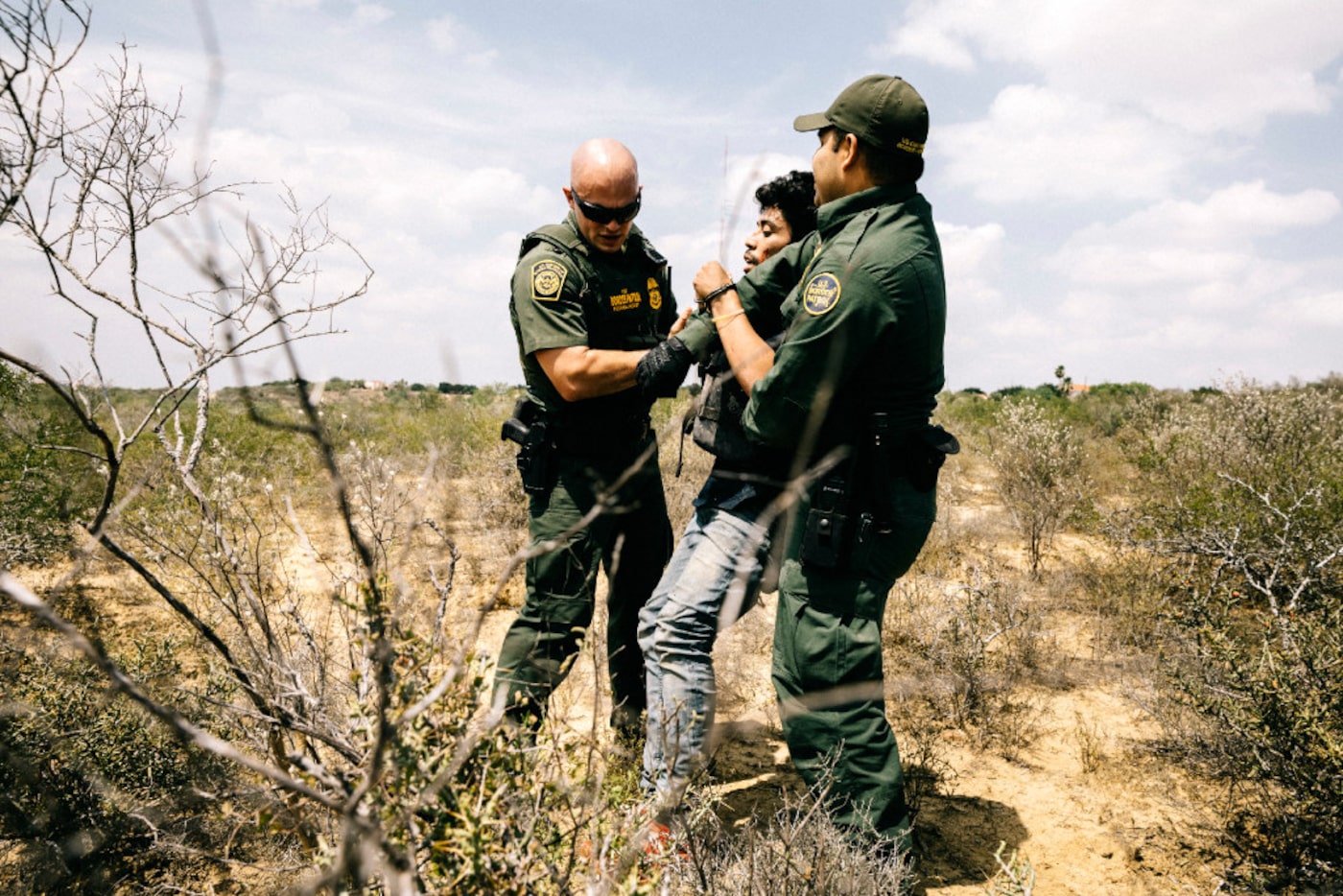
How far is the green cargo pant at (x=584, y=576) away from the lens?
9.33 ft

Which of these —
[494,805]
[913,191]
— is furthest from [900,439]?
[494,805]

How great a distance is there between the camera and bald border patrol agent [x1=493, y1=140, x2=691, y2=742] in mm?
2795

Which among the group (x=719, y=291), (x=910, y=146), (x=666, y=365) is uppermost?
(x=910, y=146)

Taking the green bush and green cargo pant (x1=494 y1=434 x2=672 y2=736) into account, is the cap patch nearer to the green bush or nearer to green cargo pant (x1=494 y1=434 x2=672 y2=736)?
green cargo pant (x1=494 y1=434 x2=672 y2=736)

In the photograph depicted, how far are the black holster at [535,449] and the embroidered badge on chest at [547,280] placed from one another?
0.47 meters

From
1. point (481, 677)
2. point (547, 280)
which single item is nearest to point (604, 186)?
point (547, 280)

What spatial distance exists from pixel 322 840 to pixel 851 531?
152 cm

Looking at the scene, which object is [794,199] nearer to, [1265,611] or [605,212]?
[605,212]

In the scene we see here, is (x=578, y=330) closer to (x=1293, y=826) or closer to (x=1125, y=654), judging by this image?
(x=1293, y=826)

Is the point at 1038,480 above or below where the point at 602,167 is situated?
below

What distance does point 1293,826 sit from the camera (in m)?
2.29

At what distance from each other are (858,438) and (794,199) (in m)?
1.16

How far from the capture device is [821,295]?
208cm

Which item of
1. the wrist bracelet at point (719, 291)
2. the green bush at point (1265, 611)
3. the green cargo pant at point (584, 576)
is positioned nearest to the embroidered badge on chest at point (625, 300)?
the green cargo pant at point (584, 576)
